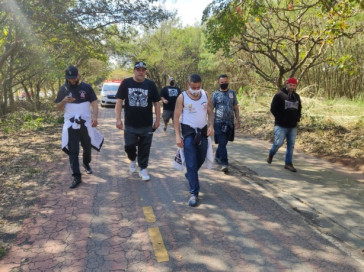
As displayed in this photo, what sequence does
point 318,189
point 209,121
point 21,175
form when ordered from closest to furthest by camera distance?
point 209,121 → point 318,189 → point 21,175

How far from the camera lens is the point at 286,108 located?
5.66m

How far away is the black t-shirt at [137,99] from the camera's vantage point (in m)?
4.84

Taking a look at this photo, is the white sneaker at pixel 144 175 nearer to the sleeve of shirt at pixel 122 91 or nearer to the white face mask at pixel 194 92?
the sleeve of shirt at pixel 122 91

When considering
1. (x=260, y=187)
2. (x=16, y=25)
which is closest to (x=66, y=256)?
(x=260, y=187)

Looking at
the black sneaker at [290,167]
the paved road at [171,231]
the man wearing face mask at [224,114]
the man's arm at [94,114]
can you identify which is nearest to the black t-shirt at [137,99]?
the man's arm at [94,114]

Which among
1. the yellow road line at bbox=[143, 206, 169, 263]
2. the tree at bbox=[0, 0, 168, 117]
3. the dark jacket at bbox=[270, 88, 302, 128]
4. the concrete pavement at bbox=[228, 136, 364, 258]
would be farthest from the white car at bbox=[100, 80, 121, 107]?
the yellow road line at bbox=[143, 206, 169, 263]

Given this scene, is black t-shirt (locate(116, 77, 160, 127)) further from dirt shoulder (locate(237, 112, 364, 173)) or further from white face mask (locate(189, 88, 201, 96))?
dirt shoulder (locate(237, 112, 364, 173))

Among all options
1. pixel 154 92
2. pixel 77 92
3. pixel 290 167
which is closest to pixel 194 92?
pixel 154 92

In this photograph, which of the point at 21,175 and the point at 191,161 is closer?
the point at 191,161

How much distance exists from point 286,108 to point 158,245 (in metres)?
3.69

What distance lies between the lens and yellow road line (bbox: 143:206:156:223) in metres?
3.80

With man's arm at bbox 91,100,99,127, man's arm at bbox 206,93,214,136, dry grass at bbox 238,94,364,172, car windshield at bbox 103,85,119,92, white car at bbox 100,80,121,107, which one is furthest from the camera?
car windshield at bbox 103,85,119,92

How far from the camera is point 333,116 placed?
32.6 ft

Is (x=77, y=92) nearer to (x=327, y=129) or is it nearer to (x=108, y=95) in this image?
(x=327, y=129)
